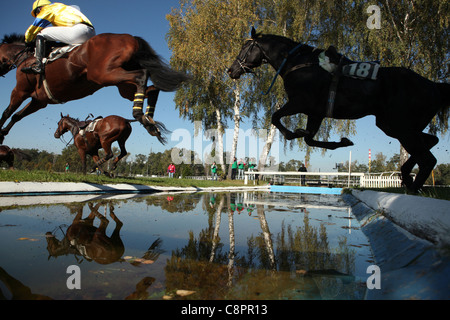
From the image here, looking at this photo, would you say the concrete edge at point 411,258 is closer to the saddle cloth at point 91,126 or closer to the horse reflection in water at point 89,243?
the horse reflection in water at point 89,243

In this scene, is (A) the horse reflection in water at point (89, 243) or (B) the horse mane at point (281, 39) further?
(B) the horse mane at point (281, 39)

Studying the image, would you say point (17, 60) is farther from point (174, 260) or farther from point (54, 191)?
point (174, 260)

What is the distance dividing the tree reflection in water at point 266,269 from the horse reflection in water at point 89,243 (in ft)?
1.54

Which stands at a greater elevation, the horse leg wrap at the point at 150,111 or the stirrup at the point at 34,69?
the stirrup at the point at 34,69

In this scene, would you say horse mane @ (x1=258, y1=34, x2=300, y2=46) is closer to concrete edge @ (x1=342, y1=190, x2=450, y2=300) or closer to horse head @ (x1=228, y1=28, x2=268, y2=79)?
horse head @ (x1=228, y1=28, x2=268, y2=79)

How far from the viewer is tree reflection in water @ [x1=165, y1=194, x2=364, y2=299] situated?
4.93ft

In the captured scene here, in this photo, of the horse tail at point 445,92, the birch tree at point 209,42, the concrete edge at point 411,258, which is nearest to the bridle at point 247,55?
the horse tail at point 445,92

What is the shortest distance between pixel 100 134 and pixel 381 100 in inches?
374

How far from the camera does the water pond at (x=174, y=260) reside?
58.0 inches

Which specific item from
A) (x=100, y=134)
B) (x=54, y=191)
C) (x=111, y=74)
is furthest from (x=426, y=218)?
(x=100, y=134)

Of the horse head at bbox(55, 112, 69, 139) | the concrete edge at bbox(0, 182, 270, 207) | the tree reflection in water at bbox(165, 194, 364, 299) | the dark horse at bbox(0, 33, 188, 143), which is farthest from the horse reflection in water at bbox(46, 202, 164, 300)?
the horse head at bbox(55, 112, 69, 139)

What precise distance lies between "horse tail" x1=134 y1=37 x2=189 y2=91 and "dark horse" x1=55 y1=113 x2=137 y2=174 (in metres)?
5.99
